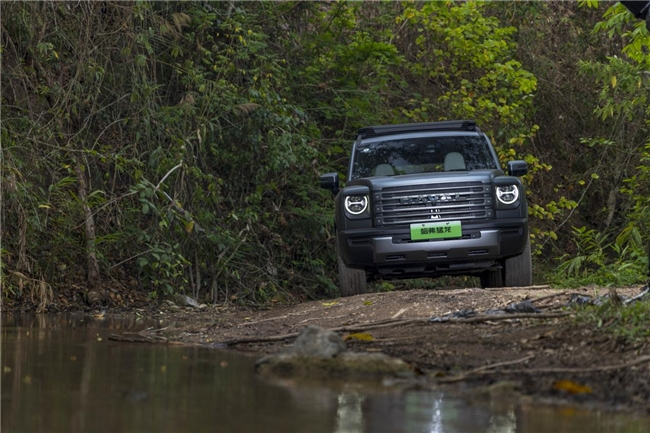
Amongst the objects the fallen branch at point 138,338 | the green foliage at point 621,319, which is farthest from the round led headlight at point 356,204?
the green foliage at point 621,319

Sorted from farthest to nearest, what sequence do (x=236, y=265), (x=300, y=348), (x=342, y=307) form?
(x=236, y=265), (x=342, y=307), (x=300, y=348)

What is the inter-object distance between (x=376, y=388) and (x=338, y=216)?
6386 millimetres

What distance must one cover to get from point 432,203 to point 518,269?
1.33 metres

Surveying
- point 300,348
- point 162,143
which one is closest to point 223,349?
point 300,348

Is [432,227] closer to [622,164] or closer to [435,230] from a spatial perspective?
[435,230]

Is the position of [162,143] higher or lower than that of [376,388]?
higher

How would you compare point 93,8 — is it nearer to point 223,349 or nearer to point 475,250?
Result: point 475,250

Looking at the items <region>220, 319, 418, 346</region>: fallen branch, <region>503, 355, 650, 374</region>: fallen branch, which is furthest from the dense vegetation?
<region>503, 355, 650, 374</region>: fallen branch

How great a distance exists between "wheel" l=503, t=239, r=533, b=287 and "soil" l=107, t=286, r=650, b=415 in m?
0.87

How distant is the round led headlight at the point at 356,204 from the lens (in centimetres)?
1258

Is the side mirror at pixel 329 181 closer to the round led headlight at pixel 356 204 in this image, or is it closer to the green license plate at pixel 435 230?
the round led headlight at pixel 356 204

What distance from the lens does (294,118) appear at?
53.8 feet

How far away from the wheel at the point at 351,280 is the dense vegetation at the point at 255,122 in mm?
2004

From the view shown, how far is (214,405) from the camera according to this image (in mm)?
5809
